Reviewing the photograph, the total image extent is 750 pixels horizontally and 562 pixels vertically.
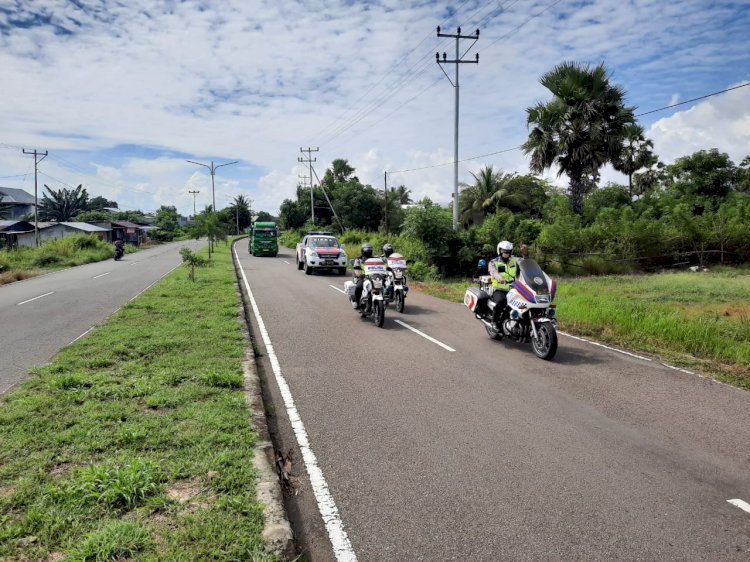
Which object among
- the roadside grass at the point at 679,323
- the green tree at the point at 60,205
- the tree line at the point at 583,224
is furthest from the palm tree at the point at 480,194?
the green tree at the point at 60,205

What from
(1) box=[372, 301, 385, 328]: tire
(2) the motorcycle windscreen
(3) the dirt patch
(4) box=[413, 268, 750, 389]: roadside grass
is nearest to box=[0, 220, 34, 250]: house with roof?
(4) box=[413, 268, 750, 389]: roadside grass

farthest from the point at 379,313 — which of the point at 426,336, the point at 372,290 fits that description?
the point at 426,336

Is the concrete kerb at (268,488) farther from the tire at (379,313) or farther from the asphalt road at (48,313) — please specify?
the tire at (379,313)

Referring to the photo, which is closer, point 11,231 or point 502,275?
point 502,275

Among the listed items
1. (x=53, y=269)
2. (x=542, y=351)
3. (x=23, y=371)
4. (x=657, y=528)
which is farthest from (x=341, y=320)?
(x=53, y=269)

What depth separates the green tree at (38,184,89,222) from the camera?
7312 centimetres

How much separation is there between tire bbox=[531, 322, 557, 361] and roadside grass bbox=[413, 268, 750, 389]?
6.01 ft

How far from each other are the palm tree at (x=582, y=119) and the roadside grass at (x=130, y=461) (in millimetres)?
21070

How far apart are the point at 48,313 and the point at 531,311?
1154 cm

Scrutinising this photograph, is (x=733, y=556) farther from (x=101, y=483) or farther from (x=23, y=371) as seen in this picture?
(x=23, y=371)

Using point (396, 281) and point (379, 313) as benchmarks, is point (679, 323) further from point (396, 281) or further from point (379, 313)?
point (396, 281)

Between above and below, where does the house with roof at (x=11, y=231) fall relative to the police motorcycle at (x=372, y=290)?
above

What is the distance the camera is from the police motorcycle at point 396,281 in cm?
1229

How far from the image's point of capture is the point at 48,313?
12617 mm
